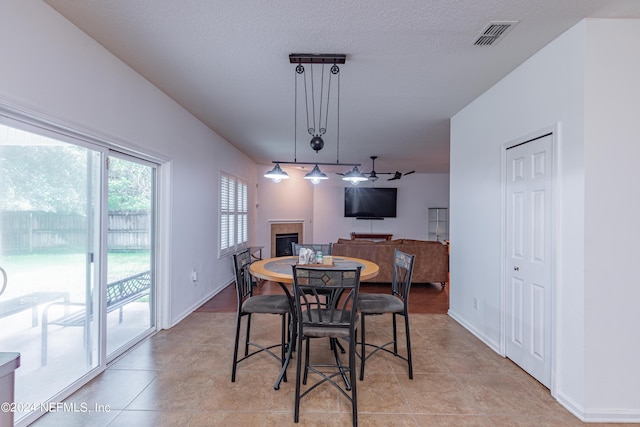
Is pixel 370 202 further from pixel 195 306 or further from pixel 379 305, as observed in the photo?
pixel 379 305

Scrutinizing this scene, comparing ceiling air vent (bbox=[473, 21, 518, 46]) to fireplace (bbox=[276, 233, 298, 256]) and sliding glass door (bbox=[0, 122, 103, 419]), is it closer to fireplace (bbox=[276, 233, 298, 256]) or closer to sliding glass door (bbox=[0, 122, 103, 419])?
sliding glass door (bbox=[0, 122, 103, 419])

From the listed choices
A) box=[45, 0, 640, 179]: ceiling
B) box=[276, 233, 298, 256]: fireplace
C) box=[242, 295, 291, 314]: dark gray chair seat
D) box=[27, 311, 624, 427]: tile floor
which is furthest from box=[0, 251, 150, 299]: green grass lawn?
box=[276, 233, 298, 256]: fireplace

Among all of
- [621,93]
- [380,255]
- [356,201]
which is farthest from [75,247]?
[356,201]

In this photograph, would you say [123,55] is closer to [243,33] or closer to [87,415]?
[243,33]

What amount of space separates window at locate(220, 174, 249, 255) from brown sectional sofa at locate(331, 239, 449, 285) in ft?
6.45

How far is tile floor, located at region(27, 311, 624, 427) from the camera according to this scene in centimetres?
205

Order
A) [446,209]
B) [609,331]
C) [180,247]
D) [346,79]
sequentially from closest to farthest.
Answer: [609,331], [346,79], [180,247], [446,209]

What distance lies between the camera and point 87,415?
6.78ft

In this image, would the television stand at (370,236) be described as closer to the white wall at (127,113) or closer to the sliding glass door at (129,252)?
the white wall at (127,113)

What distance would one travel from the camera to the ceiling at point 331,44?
1951mm

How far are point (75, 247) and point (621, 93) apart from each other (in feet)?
13.2

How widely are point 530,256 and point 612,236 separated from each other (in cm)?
61

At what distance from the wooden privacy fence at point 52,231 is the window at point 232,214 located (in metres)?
2.46

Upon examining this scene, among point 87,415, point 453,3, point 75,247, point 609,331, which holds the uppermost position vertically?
point 453,3
